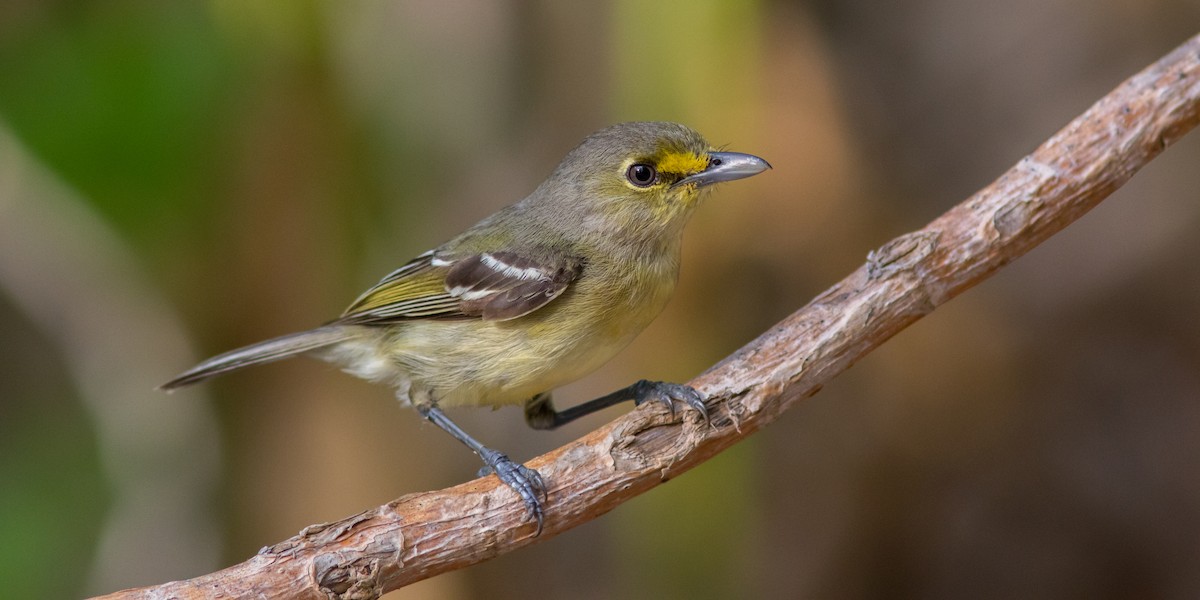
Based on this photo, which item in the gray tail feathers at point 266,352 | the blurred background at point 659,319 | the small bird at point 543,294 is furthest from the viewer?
the blurred background at point 659,319

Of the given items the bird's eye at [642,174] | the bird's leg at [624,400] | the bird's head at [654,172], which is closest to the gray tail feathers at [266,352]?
the bird's leg at [624,400]

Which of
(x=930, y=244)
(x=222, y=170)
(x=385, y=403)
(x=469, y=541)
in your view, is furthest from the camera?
(x=385, y=403)

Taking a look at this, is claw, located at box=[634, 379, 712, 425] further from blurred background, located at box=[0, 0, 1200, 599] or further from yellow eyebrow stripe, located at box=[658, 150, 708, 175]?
blurred background, located at box=[0, 0, 1200, 599]

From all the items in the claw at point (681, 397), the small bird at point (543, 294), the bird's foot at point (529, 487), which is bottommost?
the bird's foot at point (529, 487)

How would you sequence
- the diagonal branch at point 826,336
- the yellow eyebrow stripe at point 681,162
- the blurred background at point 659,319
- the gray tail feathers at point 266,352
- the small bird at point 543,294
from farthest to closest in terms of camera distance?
the blurred background at point 659,319
the gray tail feathers at point 266,352
the yellow eyebrow stripe at point 681,162
the small bird at point 543,294
the diagonal branch at point 826,336

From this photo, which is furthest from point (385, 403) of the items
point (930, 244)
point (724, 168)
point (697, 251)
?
point (930, 244)

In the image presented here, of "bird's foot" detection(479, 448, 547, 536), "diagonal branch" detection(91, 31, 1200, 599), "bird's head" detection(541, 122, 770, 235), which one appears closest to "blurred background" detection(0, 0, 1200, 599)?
"bird's head" detection(541, 122, 770, 235)

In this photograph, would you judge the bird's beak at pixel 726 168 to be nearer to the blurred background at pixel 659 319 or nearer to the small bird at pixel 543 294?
the small bird at pixel 543 294

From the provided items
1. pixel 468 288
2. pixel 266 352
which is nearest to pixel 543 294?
pixel 468 288

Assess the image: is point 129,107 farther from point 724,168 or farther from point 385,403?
point 724,168
